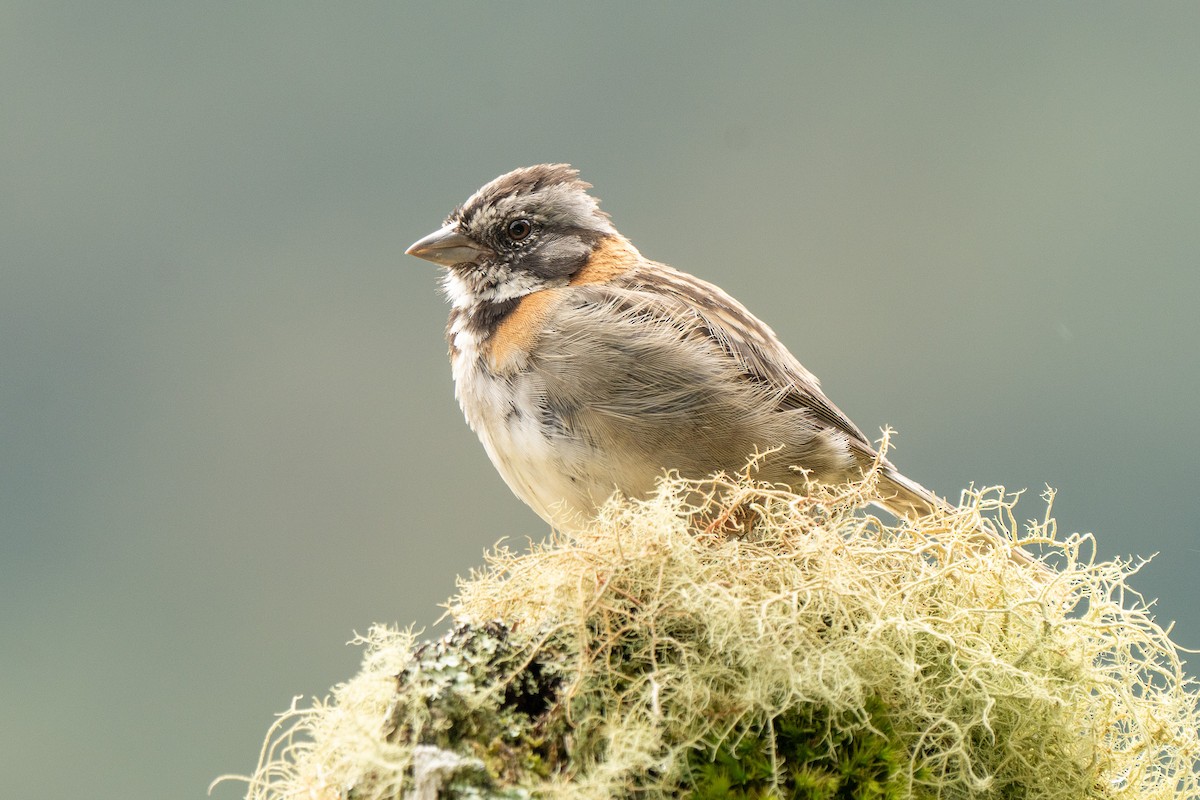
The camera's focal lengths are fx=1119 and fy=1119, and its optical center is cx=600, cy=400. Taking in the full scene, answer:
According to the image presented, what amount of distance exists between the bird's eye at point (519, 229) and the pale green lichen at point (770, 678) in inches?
62.0

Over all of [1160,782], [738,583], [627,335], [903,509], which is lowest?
[1160,782]

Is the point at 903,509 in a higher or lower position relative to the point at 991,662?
higher

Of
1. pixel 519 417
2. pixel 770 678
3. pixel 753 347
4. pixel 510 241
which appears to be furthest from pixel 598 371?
pixel 770 678

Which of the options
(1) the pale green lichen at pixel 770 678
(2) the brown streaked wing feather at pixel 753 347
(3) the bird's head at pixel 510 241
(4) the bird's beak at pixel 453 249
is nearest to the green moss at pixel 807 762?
(1) the pale green lichen at pixel 770 678

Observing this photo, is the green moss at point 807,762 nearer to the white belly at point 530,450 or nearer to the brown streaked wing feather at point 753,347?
the white belly at point 530,450

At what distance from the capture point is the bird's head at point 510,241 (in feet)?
12.0

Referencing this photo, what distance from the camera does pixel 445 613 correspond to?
2.31 metres

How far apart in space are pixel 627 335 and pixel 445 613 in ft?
4.01

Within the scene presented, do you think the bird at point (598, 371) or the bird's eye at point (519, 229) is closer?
the bird at point (598, 371)

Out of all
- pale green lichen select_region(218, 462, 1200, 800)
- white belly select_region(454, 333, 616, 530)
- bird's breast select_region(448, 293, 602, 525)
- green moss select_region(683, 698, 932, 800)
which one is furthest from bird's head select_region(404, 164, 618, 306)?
green moss select_region(683, 698, 932, 800)

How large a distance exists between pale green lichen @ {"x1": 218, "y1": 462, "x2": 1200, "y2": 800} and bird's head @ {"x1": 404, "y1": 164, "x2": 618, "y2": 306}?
1.45 meters

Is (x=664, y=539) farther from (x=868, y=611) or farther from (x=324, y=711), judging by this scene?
(x=324, y=711)

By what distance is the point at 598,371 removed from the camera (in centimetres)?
318

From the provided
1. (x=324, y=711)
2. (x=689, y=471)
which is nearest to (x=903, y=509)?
(x=689, y=471)
